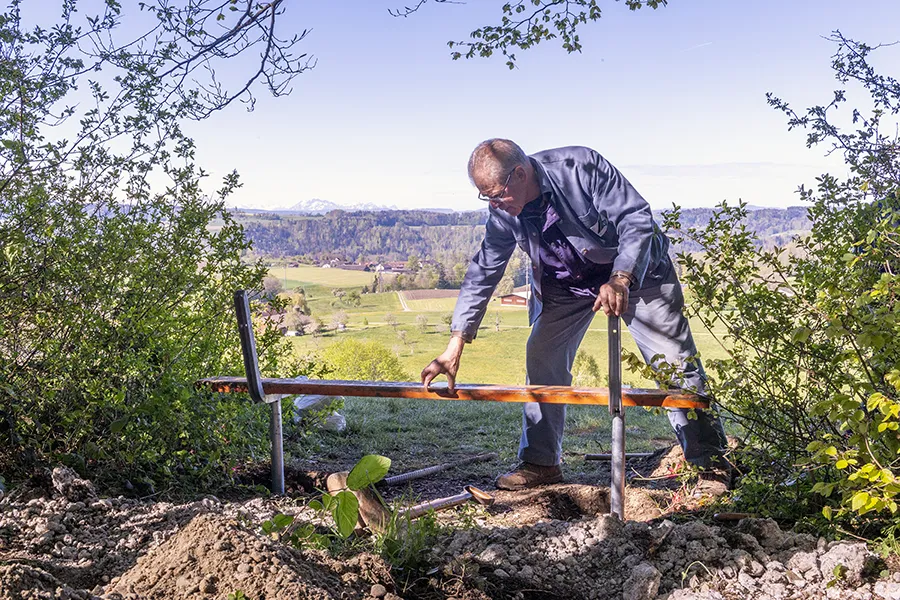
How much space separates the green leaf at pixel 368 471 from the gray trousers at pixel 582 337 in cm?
152

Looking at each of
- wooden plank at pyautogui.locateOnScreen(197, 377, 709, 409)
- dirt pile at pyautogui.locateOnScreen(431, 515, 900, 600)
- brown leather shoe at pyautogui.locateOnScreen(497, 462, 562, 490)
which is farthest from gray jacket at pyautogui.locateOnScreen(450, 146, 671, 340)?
dirt pile at pyautogui.locateOnScreen(431, 515, 900, 600)

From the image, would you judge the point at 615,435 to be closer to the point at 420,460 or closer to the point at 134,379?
the point at 420,460

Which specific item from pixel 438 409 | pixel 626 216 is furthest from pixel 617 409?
pixel 438 409

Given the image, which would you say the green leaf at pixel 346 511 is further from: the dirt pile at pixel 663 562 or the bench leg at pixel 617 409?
the bench leg at pixel 617 409

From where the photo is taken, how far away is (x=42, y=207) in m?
2.97

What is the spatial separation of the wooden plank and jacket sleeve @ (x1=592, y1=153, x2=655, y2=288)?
485 mm

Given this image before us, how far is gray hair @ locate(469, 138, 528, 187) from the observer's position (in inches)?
128

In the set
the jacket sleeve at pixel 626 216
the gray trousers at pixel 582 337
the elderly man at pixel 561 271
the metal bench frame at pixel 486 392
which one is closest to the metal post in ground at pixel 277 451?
the metal bench frame at pixel 486 392

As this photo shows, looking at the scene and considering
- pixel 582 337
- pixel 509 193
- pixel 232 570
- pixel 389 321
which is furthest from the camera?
pixel 389 321

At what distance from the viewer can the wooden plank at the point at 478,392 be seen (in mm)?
2744

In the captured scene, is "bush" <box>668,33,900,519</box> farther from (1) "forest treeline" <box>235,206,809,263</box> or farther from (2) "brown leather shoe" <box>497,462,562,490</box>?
(1) "forest treeline" <box>235,206,809,263</box>

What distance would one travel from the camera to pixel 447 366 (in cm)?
305

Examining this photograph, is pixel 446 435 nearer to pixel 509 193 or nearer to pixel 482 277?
pixel 482 277

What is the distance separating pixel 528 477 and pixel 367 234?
360cm
